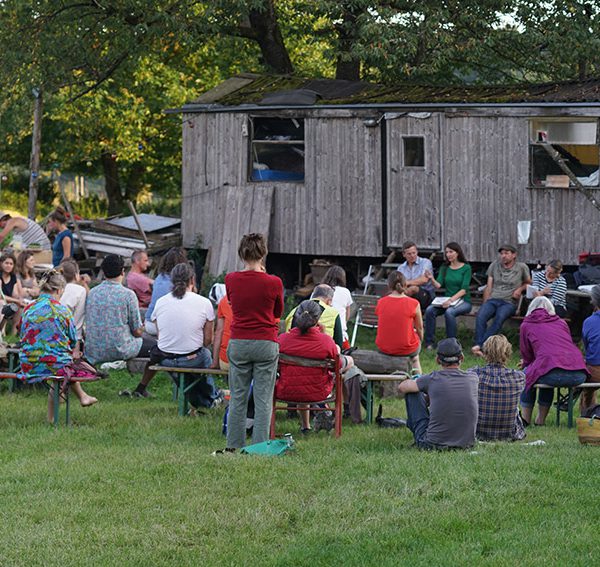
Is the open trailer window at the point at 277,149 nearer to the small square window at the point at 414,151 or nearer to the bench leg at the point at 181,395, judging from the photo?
the small square window at the point at 414,151

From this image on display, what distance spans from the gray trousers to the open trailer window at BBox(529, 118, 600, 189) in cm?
1003

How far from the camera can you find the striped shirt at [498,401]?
10.1 meters

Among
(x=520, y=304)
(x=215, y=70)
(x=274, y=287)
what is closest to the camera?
(x=274, y=287)

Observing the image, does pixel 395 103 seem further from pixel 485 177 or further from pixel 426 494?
pixel 426 494

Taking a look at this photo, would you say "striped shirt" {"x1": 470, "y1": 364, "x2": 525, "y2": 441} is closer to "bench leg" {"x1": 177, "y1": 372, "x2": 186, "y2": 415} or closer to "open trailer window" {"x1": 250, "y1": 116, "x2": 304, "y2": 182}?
"bench leg" {"x1": 177, "y1": 372, "x2": 186, "y2": 415}

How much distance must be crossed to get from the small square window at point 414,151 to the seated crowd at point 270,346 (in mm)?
6518

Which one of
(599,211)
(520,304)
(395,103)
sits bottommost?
(520,304)

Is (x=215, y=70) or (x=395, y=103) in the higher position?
(x=215, y=70)

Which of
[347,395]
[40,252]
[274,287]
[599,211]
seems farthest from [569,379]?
[40,252]

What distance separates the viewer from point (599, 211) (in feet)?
60.2

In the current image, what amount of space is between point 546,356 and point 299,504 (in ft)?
14.4

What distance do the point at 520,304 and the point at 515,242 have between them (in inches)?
91.8

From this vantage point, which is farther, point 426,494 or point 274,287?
point 274,287

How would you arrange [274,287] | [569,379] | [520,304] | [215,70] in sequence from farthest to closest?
[215,70] < [520,304] < [569,379] < [274,287]
